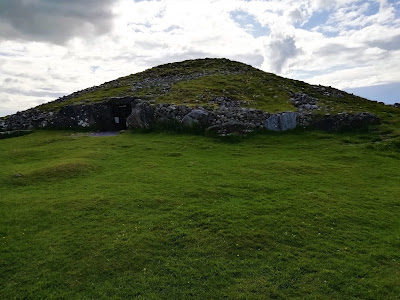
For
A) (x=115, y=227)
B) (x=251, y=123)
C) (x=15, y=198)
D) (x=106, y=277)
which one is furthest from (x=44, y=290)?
(x=251, y=123)

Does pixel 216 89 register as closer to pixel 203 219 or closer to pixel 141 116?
pixel 141 116

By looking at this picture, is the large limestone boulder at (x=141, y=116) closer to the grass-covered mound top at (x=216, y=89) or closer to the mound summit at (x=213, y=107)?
the mound summit at (x=213, y=107)

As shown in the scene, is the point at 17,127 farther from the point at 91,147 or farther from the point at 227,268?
the point at 227,268

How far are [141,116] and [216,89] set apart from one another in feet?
40.5

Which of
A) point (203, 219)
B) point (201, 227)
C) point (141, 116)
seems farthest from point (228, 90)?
point (201, 227)

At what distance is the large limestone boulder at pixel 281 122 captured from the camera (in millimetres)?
36281

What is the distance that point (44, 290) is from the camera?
1215cm

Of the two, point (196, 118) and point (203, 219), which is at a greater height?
point (196, 118)

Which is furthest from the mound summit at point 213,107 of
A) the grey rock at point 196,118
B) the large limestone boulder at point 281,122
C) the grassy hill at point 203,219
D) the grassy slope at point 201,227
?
the grassy slope at point 201,227

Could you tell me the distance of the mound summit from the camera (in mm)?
36438

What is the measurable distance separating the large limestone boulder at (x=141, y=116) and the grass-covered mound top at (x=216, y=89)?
8.63 ft

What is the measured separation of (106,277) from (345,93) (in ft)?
154

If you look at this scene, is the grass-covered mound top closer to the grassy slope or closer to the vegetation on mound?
the vegetation on mound

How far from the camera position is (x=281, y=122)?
1431 inches
